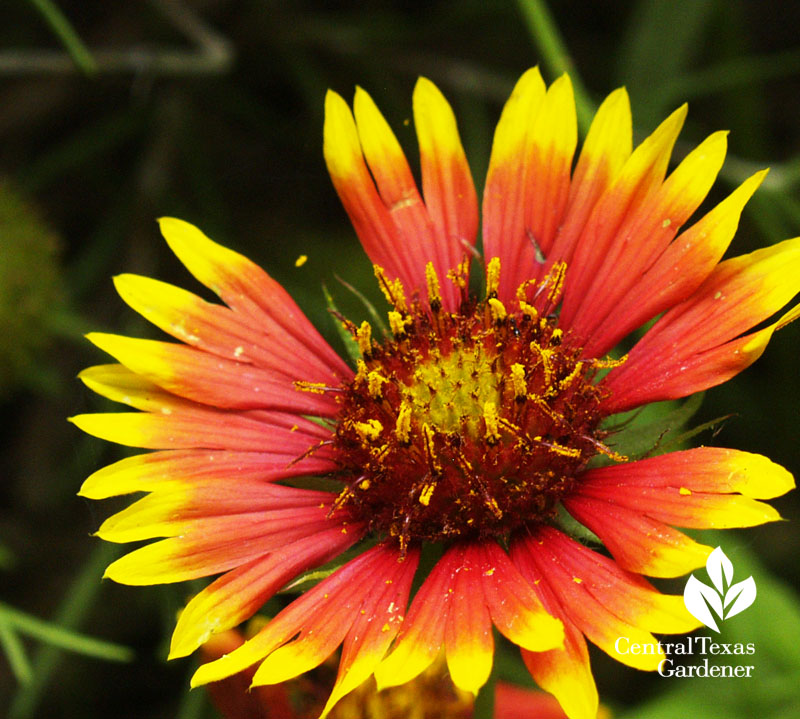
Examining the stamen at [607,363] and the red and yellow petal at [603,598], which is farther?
the stamen at [607,363]

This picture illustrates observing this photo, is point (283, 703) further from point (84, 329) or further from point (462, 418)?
point (84, 329)

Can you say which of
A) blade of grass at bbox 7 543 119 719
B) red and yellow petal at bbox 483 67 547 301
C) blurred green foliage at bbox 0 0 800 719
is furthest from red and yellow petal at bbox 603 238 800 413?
blade of grass at bbox 7 543 119 719

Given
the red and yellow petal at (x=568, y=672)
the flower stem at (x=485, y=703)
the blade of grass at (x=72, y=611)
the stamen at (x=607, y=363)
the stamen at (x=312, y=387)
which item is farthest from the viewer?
the blade of grass at (x=72, y=611)

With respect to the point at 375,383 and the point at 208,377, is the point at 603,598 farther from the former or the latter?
the point at 208,377

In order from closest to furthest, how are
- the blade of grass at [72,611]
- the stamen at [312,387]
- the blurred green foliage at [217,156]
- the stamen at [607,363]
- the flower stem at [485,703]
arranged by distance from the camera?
the flower stem at [485,703], the stamen at [607,363], the stamen at [312,387], the blade of grass at [72,611], the blurred green foliage at [217,156]

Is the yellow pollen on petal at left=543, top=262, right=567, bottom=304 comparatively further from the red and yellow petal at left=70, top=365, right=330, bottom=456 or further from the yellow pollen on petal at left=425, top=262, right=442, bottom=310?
the red and yellow petal at left=70, top=365, right=330, bottom=456

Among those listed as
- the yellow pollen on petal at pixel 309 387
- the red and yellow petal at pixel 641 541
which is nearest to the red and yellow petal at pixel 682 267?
the red and yellow petal at pixel 641 541

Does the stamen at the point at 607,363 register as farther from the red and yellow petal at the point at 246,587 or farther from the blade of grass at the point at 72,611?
the blade of grass at the point at 72,611
